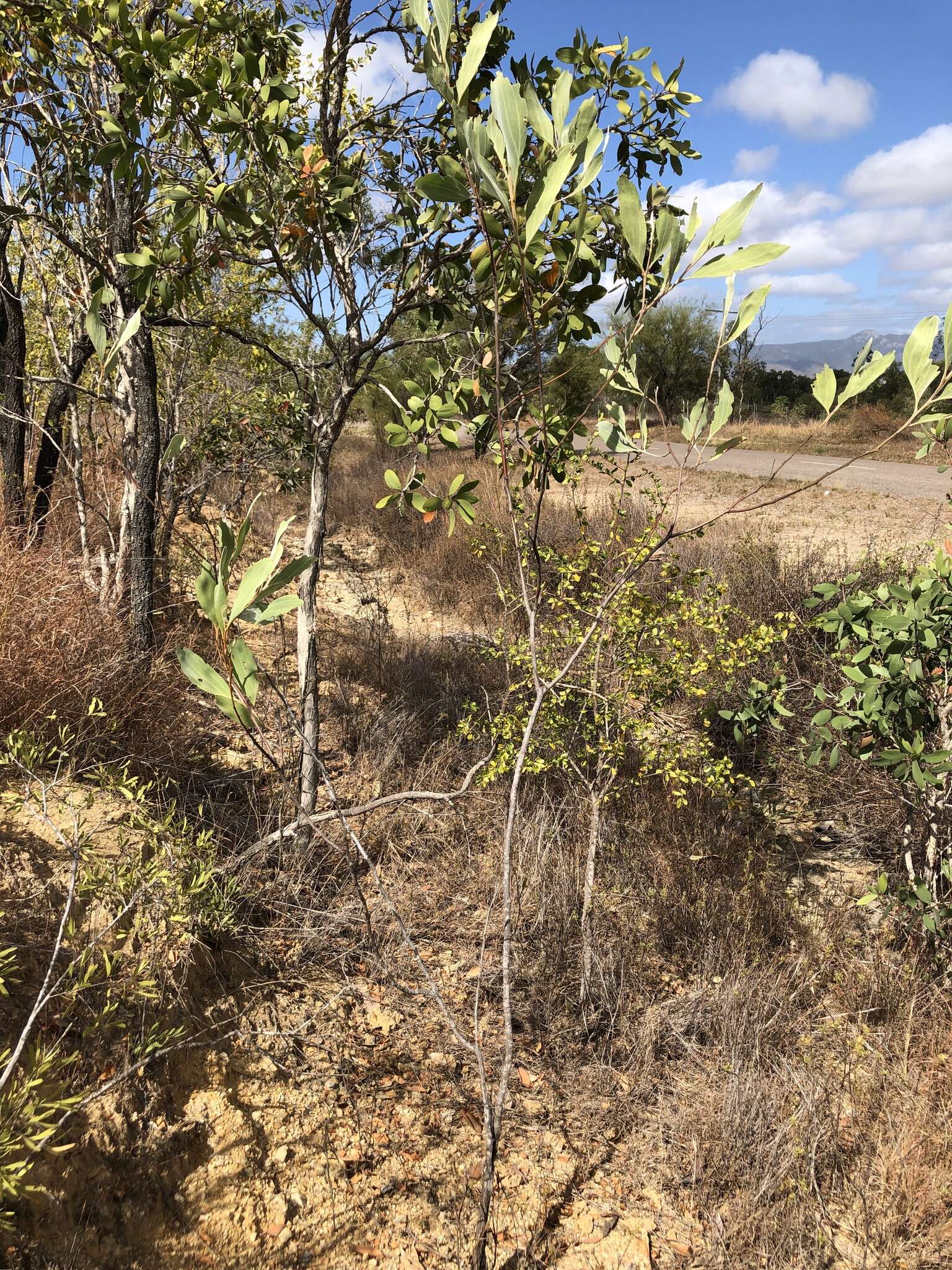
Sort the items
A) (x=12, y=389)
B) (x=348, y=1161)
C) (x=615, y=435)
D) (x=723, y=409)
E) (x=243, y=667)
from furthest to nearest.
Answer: (x=12, y=389) → (x=348, y=1161) → (x=615, y=435) → (x=723, y=409) → (x=243, y=667)

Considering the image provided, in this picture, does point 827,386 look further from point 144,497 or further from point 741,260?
point 144,497

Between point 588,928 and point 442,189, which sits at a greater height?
point 442,189

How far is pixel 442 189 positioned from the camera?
42.5 inches

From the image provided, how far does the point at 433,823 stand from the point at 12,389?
10.9 feet

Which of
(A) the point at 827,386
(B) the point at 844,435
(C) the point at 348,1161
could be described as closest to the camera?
(A) the point at 827,386

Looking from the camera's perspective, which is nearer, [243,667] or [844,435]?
[243,667]

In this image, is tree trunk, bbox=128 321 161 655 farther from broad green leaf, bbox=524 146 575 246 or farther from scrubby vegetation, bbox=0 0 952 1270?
broad green leaf, bbox=524 146 575 246

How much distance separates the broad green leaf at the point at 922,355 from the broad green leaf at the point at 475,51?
0.70 meters

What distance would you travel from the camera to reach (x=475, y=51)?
0.93 meters

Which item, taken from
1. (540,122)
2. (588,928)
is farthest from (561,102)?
(588,928)

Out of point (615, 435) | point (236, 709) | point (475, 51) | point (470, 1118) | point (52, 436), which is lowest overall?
point (470, 1118)

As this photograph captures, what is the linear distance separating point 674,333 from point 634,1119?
2105cm

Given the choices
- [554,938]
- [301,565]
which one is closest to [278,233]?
[301,565]

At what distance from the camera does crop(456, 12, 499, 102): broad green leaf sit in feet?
3.03
